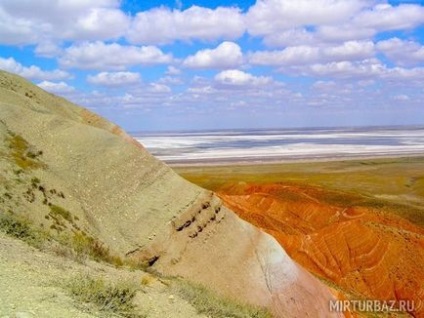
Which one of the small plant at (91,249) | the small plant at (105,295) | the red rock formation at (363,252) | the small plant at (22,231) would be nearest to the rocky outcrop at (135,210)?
the small plant at (91,249)

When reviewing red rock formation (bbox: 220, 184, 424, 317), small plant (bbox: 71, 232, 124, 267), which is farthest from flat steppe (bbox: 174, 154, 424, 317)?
small plant (bbox: 71, 232, 124, 267)

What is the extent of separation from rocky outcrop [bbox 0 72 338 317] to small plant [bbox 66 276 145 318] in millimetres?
5333

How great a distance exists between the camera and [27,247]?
12031 millimetres

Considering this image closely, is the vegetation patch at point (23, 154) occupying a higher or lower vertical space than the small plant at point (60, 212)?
higher

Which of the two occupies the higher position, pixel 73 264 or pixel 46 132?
pixel 46 132

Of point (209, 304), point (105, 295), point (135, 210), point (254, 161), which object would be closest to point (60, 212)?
point (135, 210)

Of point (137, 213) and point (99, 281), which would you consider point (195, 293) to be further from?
point (137, 213)

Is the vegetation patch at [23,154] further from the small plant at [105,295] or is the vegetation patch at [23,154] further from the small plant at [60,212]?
the small plant at [105,295]

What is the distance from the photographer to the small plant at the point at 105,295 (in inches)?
372

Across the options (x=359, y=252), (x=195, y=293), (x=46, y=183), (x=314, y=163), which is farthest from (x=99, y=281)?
(x=314, y=163)

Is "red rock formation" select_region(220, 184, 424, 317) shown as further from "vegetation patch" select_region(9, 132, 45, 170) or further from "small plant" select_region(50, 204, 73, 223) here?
"vegetation patch" select_region(9, 132, 45, 170)

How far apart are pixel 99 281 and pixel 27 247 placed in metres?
2.81

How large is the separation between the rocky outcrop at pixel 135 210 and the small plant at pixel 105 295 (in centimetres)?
533

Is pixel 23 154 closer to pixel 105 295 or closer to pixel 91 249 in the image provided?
pixel 91 249
